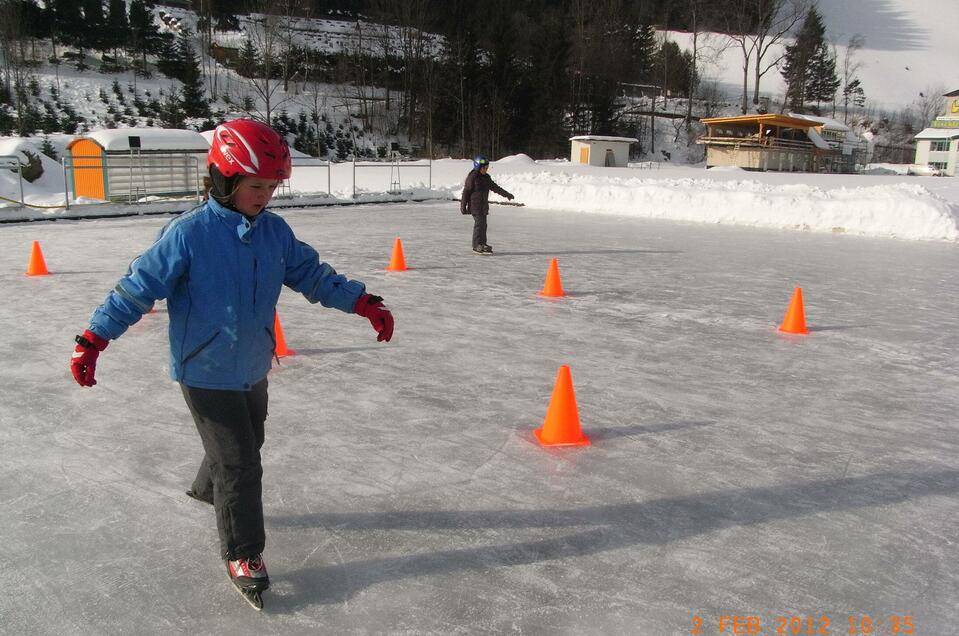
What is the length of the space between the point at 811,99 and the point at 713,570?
82.9 meters

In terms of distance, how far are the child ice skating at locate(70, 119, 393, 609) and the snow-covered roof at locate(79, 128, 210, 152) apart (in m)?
20.3

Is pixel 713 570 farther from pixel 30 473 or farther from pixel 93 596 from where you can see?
pixel 30 473

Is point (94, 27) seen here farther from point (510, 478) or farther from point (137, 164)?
point (510, 478)

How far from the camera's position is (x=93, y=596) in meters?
2.45

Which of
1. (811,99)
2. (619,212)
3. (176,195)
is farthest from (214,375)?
(811,99)

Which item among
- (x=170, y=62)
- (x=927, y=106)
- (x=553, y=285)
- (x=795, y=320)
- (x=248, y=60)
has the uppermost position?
(x=927, y=106)

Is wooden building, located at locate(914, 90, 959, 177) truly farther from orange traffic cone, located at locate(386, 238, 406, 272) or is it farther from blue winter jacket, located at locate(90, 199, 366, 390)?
blue winter jacket, located at locate(90, 199, 366, 390)

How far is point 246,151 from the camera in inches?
87.7

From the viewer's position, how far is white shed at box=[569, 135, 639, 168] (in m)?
34.4

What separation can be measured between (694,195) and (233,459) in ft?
56.0

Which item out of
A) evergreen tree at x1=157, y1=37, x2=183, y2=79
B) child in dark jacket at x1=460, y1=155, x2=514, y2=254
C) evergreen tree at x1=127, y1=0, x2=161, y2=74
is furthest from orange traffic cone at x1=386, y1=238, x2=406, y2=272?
evergreen tree at x1=127, y1=0, x2=161, y2=74

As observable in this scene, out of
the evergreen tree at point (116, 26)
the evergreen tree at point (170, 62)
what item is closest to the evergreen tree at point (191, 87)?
the evergreen tree at point (170, 62)

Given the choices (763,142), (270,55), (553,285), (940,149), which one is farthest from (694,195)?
(940,149)

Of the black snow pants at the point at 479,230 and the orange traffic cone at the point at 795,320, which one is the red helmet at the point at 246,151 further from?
the black snow pants at the point at 479,230
